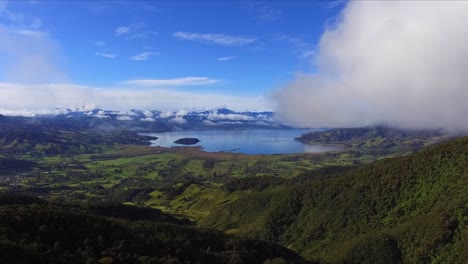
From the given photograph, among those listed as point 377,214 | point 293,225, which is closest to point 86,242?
point 293,225

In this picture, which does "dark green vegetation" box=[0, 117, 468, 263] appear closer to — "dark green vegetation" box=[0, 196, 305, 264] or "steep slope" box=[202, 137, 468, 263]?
"dark green vegetation" box=[0, 196, 305, 264]

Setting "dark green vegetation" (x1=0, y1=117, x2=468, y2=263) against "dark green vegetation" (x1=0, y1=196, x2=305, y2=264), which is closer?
"dark green vegetation" (x1=0, y1=196, x2=305, y2=264)

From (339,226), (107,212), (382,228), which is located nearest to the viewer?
(107,212)

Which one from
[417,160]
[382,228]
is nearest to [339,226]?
[382,228]

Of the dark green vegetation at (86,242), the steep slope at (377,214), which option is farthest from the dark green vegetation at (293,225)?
the steep slope at (377,214)

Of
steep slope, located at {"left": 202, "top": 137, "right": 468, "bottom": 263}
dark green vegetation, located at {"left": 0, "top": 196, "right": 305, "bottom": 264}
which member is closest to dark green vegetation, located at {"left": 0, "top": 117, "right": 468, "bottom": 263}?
dark green vegetation, located at {"left": 0, "top": 196, "right": 305, "bottom": 264}

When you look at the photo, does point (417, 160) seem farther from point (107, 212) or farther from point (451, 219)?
point (107, 212)

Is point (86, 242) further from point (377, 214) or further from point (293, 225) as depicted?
point (377, 214)

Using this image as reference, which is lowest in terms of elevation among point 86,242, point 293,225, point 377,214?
point 293,225
